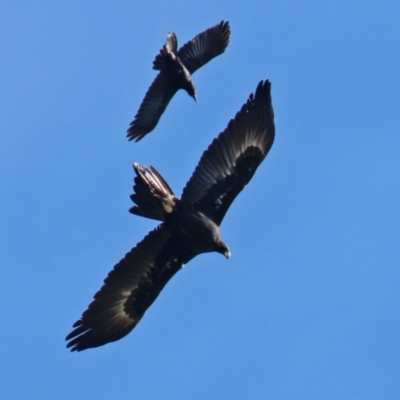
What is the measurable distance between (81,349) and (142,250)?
1.75 meters

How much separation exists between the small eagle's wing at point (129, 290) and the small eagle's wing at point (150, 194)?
0.56m

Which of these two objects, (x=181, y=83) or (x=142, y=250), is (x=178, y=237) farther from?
(x=181, y=83)

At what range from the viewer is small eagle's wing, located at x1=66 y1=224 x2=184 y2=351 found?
1948 centimetres

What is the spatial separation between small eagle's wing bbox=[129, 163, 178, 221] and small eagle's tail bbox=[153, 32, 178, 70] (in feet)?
18.5

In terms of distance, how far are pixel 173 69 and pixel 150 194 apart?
6.02 meters

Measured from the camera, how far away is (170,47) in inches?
944

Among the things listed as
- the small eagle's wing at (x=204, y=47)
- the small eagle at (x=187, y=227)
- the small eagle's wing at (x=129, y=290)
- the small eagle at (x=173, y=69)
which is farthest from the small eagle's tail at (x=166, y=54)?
the small eagle's wing at (x=129, y=290)

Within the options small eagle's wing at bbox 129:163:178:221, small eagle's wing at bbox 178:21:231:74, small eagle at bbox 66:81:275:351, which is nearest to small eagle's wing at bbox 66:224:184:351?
small eagle at bbox 66:81:275:351

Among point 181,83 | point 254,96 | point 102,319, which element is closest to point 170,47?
point 181,83

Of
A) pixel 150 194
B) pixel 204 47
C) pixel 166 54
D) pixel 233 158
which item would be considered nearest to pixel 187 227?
pixel 150 194

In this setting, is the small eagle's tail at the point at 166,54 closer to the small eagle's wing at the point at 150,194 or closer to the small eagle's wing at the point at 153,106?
the small eagle's wing at the point at 153,106

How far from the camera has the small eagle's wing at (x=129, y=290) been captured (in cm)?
1948

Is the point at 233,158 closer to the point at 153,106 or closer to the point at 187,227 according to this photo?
the point at 187,227

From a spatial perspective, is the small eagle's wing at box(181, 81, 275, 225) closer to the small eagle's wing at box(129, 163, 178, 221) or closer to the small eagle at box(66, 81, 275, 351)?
the small eagle at box(66, 81, 275, 351)
